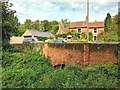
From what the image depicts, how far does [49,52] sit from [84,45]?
232 cm

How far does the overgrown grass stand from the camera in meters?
10.6

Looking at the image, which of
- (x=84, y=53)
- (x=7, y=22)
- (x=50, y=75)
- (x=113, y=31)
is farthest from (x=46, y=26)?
(x=50, y=75)

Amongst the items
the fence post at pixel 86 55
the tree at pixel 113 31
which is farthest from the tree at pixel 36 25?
the fence post at pixel 86 55

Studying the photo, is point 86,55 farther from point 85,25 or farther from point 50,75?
point 85,25

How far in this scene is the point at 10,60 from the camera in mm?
13766

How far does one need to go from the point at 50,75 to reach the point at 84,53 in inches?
68.6

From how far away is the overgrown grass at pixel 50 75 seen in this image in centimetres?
1062

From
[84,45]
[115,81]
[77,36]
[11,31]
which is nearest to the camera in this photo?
[115,81]

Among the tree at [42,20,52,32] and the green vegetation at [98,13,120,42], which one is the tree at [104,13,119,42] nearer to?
the green vegetation at [98,13,120,42]

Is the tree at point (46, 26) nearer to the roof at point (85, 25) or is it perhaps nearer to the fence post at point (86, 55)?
the roof at point (85, 25)

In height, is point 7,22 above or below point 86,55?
above

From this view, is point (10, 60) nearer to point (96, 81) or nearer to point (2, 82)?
point (2, 82)

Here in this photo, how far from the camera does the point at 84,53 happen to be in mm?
11984

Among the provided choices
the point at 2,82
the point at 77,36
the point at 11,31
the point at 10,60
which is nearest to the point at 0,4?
the point at 11,31
